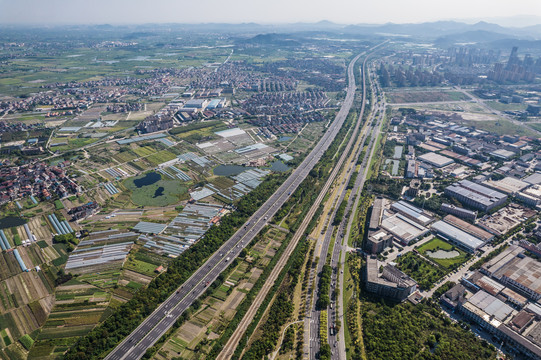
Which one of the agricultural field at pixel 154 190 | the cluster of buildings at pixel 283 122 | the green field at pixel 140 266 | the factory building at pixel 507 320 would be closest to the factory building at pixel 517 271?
the factory building at pixel 507 320

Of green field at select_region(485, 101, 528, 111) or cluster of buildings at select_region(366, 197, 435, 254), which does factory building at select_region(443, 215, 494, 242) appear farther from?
green field at select_region(485, 101, 528, 111)

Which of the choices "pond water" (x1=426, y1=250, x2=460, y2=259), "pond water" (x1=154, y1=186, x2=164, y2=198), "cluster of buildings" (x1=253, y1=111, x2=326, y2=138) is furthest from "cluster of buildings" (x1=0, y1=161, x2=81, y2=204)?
"pond water" (x1=426, y1=250, x2=460, y2=259)

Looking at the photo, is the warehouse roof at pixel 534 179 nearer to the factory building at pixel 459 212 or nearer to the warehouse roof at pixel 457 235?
the factory building at pixel 459 212

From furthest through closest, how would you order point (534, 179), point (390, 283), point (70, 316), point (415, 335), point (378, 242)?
point (534, 179) → point (378, 242) → point (390, 283) → point (70, 316) → point (415, 335)

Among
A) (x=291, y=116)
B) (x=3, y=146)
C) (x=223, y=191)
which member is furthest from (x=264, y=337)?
→ (x=3, y=146)

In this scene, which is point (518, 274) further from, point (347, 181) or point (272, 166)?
point (272, 166)

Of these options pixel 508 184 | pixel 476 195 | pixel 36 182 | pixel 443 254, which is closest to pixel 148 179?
pixel 36 182

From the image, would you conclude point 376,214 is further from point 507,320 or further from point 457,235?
point 507,320
